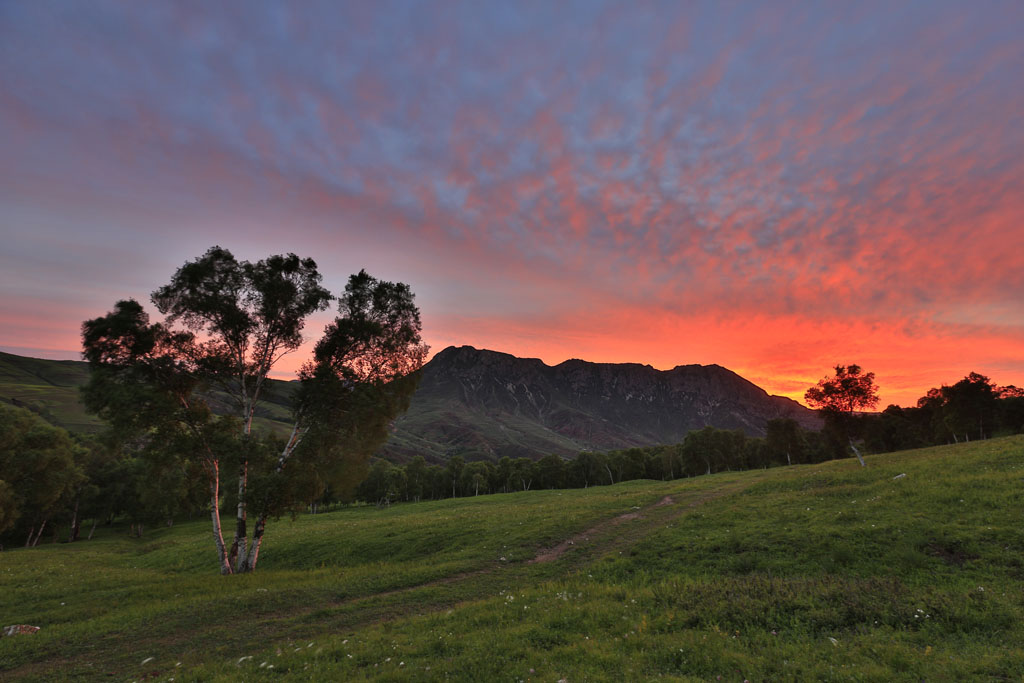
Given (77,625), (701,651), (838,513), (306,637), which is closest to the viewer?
(701,651)

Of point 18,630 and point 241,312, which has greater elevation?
point 241,312

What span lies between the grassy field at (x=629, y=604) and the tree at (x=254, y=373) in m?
6.11

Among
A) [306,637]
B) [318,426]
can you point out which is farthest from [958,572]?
[318,426]

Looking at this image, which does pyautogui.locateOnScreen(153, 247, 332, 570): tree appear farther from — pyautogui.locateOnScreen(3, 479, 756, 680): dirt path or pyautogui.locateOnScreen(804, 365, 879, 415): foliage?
pyautogui.locateOnScreen(804, 365, 879, 415): foliage

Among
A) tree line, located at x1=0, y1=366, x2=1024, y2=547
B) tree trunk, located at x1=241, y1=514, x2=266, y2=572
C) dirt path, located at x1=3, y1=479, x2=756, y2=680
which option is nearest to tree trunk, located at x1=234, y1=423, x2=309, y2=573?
tree trunk, located at x1=241, y1=514, x2=266, y2=572

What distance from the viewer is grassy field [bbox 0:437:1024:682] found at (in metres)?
9.38

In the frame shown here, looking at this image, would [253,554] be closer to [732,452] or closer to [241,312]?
[241,312]

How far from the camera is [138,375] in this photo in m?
24.0

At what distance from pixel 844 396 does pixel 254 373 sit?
6879cm

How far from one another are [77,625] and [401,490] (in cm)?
11453

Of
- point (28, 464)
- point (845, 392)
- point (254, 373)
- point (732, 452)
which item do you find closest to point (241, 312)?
point (254, 373)

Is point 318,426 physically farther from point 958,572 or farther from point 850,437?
point 850,437

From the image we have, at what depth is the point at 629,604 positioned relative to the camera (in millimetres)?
13352

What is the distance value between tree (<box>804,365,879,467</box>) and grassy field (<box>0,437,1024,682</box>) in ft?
89.2
